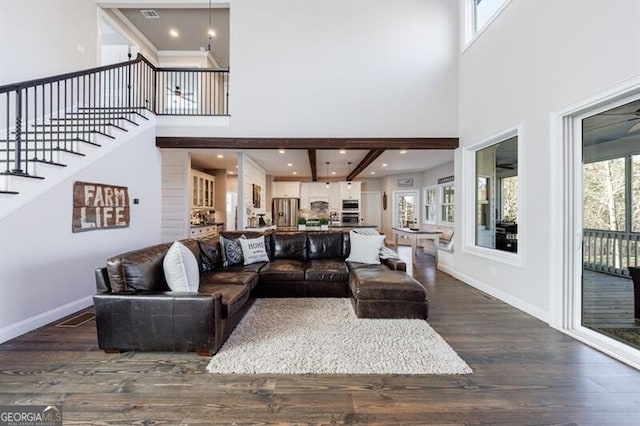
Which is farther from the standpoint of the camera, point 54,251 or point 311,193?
point 311,193

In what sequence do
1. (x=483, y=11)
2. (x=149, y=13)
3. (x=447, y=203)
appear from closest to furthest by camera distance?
(x=483, y=11) → (x=149, y=13) → (x=447, y=203)

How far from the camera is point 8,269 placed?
109 inches

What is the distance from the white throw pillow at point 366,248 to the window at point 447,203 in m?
4.58

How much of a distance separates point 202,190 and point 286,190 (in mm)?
3212

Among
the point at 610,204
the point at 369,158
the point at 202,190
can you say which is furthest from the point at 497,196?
the point at 202,190

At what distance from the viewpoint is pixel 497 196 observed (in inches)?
180

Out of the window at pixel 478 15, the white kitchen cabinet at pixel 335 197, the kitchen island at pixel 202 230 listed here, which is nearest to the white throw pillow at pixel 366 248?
the kitchen island at pixel 202 230

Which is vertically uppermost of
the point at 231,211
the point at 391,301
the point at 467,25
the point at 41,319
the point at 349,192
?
the point at 467,25

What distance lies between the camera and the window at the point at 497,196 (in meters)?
4.07

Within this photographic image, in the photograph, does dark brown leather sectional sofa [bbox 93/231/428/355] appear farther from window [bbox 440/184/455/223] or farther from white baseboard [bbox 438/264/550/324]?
window [bbox 440/184/455/223]

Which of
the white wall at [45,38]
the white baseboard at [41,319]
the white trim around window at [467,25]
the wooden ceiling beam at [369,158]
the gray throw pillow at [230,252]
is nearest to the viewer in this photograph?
the white baseboard at [41,319]

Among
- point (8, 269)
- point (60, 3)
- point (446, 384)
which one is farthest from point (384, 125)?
point (60, 3)

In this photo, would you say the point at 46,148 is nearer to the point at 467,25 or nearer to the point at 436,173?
the point at 467,25

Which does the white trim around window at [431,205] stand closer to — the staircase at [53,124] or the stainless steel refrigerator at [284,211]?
the stainless steel refrigerator at [284,211]
